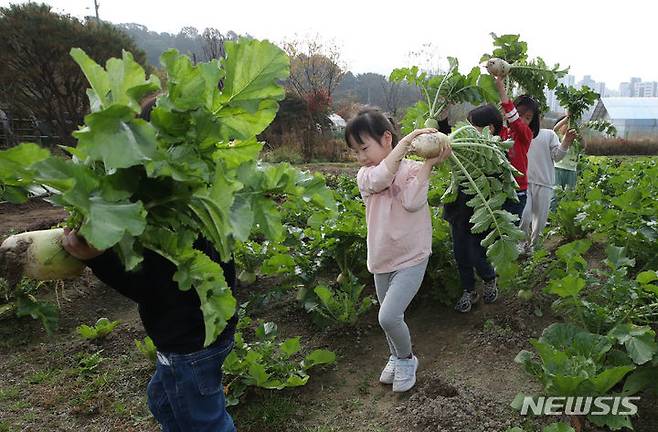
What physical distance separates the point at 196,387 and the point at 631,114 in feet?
109

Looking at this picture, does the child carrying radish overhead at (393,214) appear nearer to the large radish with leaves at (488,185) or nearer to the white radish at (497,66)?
the large radish with leaves at (488,185)

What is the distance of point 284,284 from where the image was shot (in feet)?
12.6

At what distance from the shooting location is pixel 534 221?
4930 millimetres

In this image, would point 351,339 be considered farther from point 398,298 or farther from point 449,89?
point 449,89

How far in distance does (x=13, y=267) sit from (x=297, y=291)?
272 centimetres

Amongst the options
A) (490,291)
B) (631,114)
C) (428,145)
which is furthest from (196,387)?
(631,114)

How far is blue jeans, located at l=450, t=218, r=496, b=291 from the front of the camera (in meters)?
3.47

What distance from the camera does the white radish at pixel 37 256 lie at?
152 cm

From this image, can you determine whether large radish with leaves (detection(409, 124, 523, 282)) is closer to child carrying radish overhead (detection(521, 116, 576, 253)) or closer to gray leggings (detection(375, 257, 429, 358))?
gray leggings (detection(375, 257, 429, 358))

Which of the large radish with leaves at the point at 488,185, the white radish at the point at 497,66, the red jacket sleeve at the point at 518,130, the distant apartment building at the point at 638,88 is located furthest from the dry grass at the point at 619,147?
the distant apartment building at the point at 638,88

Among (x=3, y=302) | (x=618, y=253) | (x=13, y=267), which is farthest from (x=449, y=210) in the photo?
(x=3, y=302)

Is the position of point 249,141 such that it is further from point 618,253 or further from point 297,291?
point 297,291

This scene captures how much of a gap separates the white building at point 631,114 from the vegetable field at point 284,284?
1080 inches

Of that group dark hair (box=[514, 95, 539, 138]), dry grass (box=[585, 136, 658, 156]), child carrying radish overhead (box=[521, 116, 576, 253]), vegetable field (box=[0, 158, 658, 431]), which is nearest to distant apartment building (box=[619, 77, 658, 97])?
dry grass (box=[585, 136, 658, 156])
